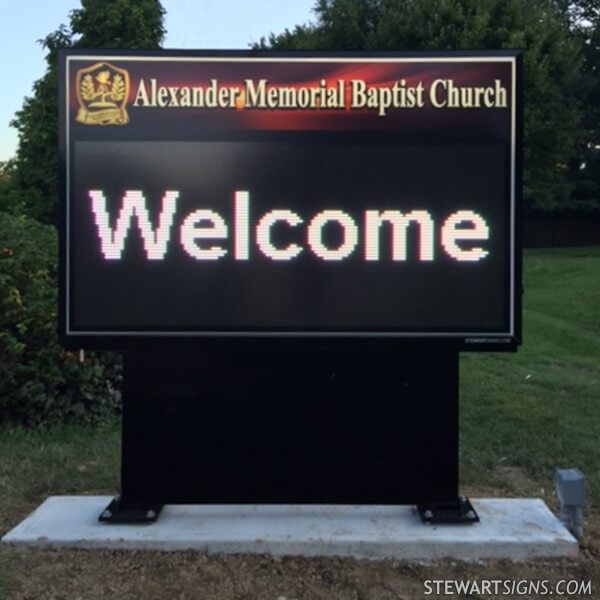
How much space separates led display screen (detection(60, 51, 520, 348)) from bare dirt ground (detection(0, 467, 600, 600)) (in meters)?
1.12

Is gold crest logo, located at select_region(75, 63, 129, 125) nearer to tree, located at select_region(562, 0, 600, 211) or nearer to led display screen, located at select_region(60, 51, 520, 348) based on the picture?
led display screen, located at select_region(60, 51, 520, 348)

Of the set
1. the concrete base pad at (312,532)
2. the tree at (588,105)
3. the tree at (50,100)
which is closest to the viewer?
the concrete base pad at (312,532)

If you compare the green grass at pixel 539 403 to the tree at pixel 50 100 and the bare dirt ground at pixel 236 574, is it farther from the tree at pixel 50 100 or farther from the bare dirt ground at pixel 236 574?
the tree at pixel 50 100

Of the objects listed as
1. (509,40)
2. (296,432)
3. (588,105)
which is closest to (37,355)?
(296,432)

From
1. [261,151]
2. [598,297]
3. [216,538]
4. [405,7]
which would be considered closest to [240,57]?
[261,151]

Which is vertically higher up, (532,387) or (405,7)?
(405,7)

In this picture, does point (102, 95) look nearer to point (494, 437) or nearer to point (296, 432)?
point (296, 432)

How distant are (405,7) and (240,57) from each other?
34567mm

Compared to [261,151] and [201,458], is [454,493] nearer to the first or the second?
[201,458]

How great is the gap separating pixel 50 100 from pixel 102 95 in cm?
3081

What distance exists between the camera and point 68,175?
14.4ft

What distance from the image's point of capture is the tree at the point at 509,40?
34.3 metres

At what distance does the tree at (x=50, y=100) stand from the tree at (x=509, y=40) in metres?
8.62

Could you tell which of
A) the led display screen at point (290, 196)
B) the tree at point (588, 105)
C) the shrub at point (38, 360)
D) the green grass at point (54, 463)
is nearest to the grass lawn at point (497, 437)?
the green grass at point (54, 463)
